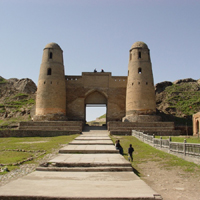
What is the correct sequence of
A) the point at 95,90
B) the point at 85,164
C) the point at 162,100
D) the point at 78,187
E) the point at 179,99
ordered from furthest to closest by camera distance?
the point at 162,100 → the point at 179,99 → the point at 95,90 → the point at 85,164 → the point at 78,187

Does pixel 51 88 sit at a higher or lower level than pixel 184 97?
lower

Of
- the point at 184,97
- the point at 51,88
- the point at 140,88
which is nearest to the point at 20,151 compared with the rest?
the point at 51,88

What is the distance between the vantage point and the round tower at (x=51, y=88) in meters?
23.0

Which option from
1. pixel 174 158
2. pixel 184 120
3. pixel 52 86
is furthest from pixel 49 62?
pixel 174 158

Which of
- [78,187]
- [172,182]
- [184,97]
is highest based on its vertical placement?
[184,97]

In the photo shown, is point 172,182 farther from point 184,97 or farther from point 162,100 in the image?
point 184,97

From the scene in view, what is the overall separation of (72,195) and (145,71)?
67.7 feet

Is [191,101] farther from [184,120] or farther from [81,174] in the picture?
[81,174]

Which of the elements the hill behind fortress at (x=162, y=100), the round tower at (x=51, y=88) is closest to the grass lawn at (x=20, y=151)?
the round tower at (x=51, y=88)

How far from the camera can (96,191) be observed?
4.07 meters

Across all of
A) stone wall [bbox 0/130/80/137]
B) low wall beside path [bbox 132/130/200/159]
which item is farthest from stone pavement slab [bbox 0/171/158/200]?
stone wall [bbox 0/130/80/137]

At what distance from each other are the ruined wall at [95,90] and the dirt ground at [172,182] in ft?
58.6

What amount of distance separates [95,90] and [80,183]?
2125cm

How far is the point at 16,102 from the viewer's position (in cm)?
3266
